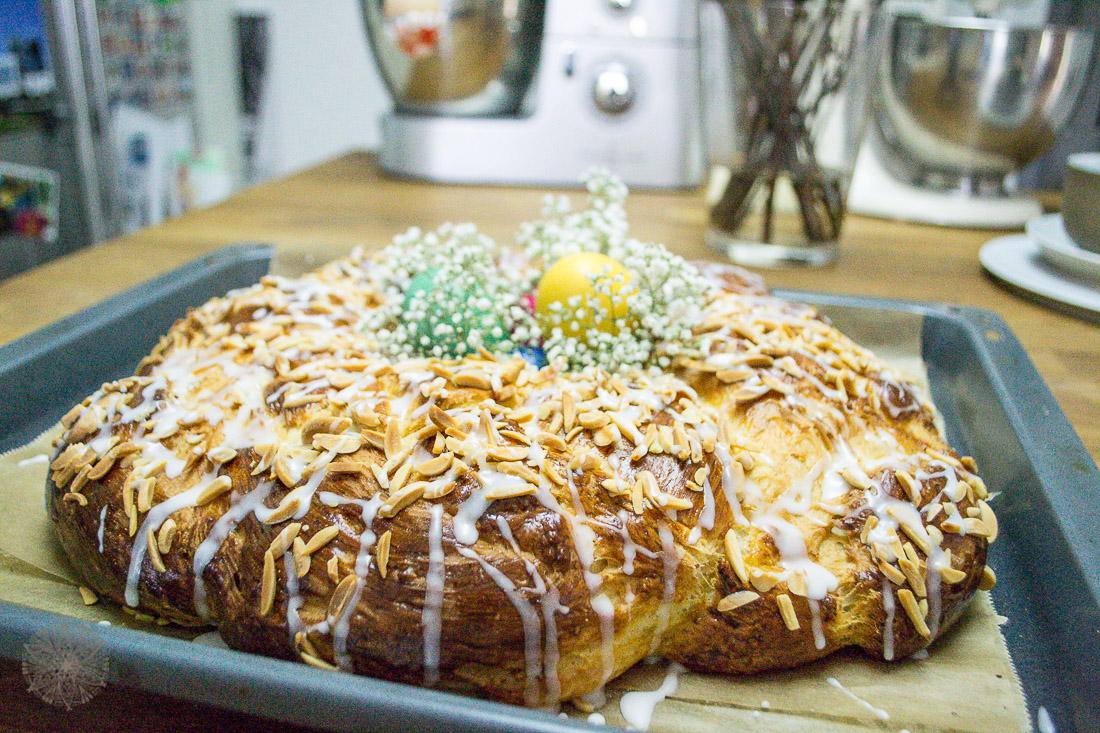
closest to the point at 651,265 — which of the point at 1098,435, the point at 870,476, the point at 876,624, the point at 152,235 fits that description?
the point at 870,476

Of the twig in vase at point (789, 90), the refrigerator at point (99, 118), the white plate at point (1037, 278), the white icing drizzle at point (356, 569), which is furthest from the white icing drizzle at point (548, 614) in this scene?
the refrigerator at point (99, 118)

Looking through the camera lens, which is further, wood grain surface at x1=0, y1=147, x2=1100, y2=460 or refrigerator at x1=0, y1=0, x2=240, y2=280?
refrigerator at x1=0, y1=0, x2=240, y2=280

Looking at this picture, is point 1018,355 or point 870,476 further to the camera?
point 1018,355

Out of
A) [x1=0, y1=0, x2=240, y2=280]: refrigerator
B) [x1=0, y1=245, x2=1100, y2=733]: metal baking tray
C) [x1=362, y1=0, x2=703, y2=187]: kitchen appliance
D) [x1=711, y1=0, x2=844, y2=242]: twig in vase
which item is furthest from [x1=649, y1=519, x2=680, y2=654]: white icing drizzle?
[x1=0, y1=0, x2=240, y2=280]: refrigerator

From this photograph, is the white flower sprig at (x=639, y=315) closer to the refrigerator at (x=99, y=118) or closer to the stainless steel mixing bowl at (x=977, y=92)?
the stainless steel mixing bowl at (x=977, y=92)

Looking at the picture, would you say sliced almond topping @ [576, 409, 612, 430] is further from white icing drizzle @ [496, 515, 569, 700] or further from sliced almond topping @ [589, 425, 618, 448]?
white icing drizzle @ [496, 515, 569, 700]

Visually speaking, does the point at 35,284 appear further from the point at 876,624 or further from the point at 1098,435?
the point at 1098,435

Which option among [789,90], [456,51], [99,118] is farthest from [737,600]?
[99,118]
